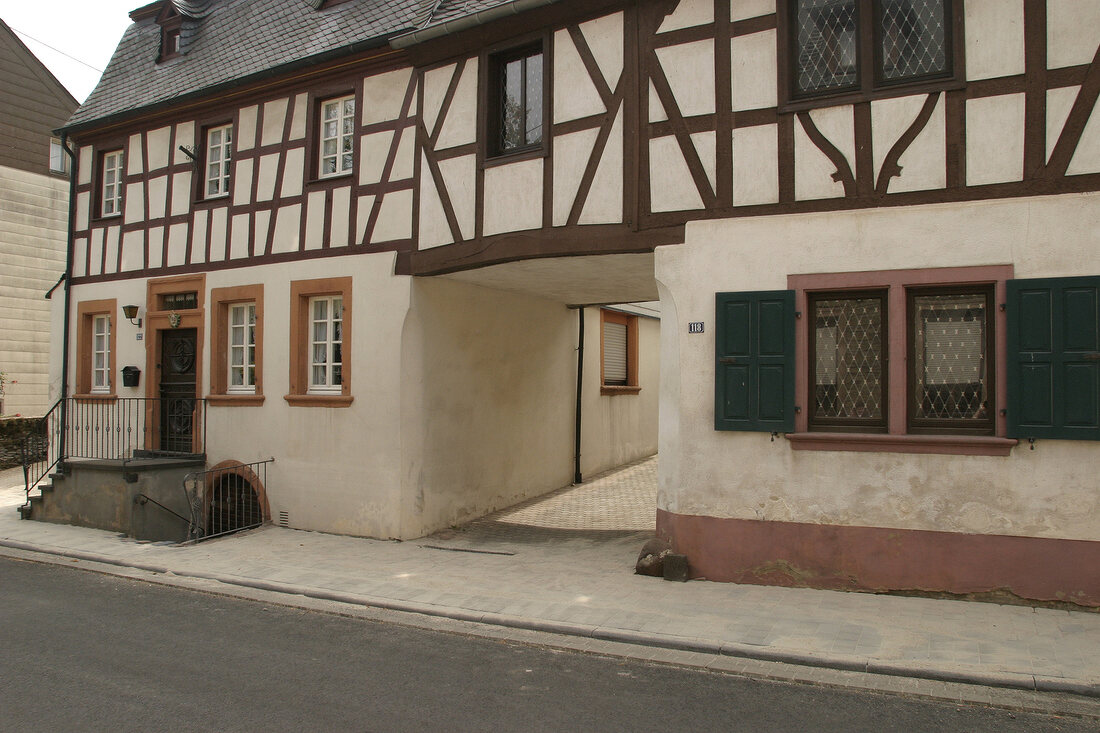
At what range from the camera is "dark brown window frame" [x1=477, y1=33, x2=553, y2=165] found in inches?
347

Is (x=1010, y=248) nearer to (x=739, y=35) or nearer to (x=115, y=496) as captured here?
(x=739, y=35)

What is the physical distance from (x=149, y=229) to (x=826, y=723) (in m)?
12.4

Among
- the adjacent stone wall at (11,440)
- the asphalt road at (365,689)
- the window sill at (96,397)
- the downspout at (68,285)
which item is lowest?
the asphalt road at (365,689)

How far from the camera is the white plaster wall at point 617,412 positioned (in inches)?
589

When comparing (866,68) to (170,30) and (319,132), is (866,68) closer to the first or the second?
(319,132)

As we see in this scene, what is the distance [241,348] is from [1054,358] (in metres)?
10.4

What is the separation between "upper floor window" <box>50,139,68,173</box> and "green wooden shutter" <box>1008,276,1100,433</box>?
23.6 metres

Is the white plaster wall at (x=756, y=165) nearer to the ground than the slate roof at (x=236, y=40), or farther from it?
nearer to the ground

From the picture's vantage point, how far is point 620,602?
A: 277 inches

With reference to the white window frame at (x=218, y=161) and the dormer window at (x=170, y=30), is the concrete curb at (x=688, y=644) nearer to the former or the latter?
the white window frame at (x=218, y=161)

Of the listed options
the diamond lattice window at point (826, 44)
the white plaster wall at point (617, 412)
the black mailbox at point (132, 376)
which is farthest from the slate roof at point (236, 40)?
the white plaster wall at point (617, 412)

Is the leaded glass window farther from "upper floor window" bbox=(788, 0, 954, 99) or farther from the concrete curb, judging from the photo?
the concrete curb

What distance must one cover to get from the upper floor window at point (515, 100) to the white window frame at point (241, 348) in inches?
191

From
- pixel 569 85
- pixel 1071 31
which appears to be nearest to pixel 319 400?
pixel 569 85
